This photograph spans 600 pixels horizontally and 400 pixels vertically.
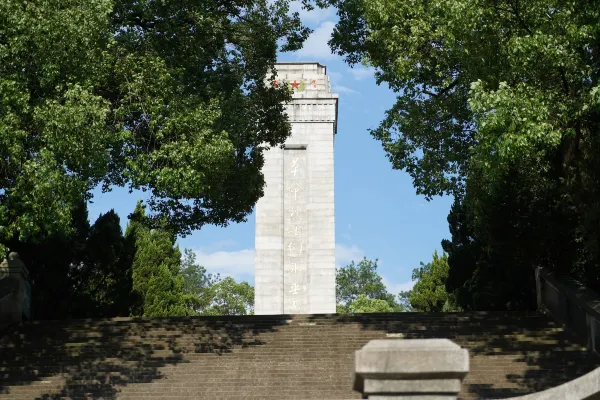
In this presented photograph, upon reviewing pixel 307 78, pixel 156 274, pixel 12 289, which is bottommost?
pixel 12 289

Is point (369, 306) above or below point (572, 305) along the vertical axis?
above

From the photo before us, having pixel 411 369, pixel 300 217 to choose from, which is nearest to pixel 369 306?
pixel 300 217

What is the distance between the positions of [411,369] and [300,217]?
28.0 meters

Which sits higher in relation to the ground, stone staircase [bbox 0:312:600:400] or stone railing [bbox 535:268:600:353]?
stone railing [bbox 535:268:600:353]

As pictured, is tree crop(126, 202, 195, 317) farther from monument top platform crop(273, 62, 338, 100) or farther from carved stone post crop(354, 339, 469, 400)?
carved stone post crop(354, 339, 469, 400)

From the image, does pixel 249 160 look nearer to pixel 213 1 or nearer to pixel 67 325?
pixel 213 1

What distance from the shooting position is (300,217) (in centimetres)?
3328

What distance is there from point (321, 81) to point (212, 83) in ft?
55.4

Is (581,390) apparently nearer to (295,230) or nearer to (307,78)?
(295,230)

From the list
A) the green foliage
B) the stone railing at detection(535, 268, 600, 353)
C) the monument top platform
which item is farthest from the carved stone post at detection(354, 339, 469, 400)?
the green foliage

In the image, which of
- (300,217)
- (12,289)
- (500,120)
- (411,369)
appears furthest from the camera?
(300,217)

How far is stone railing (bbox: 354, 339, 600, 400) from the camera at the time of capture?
5297mm

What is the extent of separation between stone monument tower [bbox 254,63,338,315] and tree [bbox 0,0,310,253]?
1082 cm

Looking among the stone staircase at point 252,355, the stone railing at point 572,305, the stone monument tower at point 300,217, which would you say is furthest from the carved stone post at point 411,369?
the stone monument tower at point 300,217
